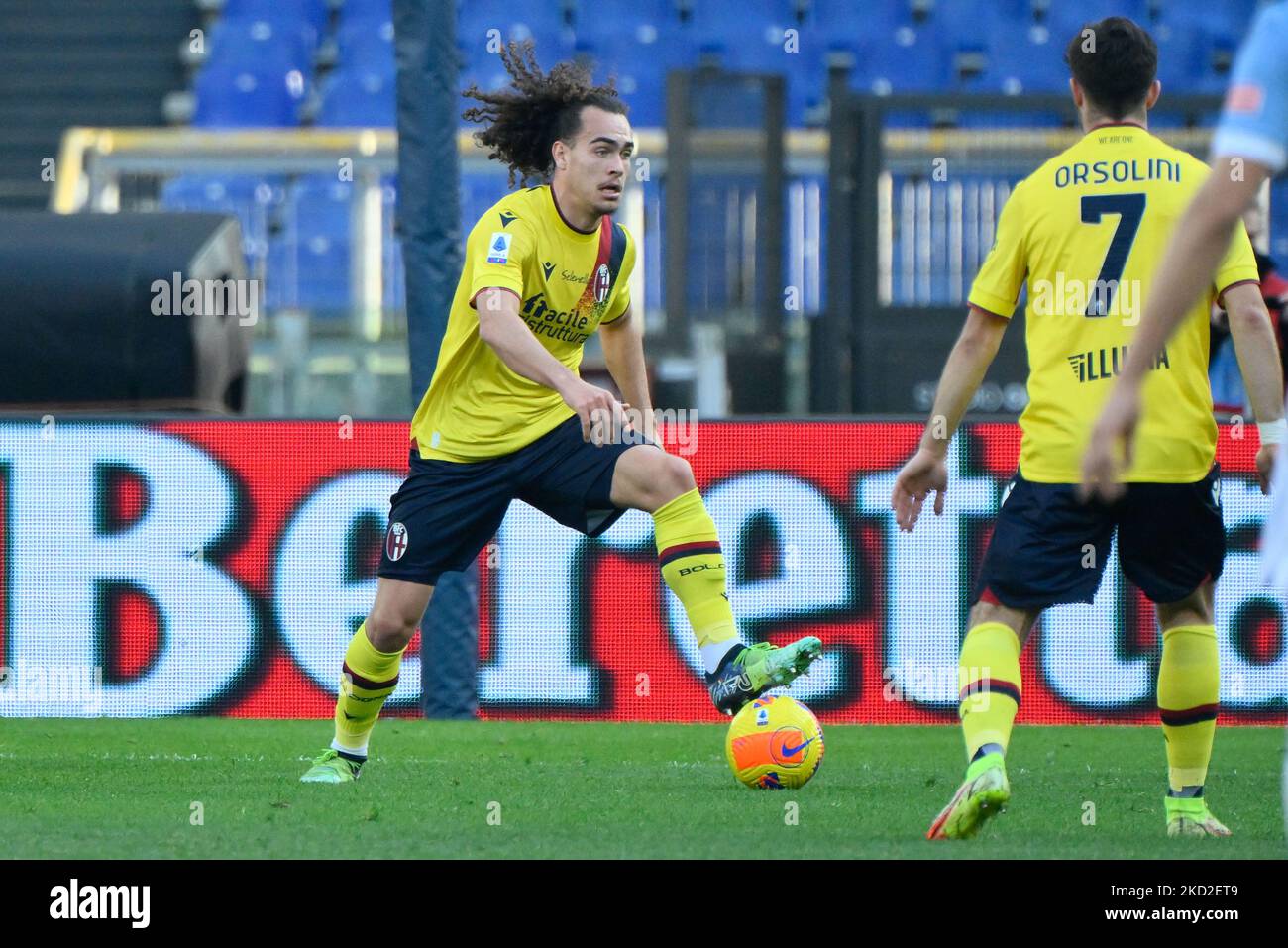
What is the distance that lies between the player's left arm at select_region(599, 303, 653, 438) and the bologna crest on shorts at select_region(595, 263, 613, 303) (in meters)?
0.20

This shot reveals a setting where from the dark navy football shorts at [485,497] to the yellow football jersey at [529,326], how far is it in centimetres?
6

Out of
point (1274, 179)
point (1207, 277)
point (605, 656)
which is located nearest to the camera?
point (1207, 277)

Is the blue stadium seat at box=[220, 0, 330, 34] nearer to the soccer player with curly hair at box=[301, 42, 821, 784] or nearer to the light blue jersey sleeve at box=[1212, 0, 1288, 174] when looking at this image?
the soccer player with curly hair at box=[301, 42, 821, 784]

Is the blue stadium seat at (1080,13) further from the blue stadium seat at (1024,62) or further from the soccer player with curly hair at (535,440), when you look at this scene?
the soccer player with curly hair at (535,440)

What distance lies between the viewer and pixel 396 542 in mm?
6473

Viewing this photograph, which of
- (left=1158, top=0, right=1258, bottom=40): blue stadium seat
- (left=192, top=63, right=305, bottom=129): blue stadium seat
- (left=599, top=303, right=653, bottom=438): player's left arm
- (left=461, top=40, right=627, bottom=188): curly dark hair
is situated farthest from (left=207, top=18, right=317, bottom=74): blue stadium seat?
(left=599, top=303, right=653, bottom=438): player's left arm

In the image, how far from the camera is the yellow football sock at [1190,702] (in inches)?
218

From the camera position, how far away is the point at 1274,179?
11508 mm

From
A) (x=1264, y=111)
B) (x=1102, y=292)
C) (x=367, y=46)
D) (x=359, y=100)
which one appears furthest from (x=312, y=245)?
(x=1264, y=111)

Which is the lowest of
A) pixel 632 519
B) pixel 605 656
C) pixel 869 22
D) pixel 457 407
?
pixel 605 656

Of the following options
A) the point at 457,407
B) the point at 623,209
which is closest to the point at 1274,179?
the point at 623,209

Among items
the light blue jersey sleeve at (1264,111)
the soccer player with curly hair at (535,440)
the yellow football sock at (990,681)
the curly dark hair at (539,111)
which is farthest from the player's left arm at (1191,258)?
the curly dark hair at (539,111)
